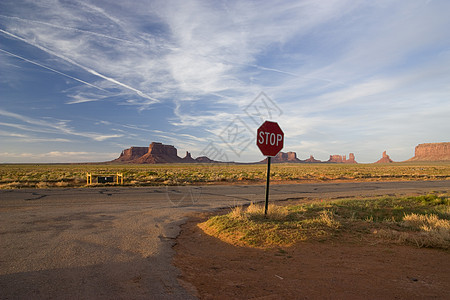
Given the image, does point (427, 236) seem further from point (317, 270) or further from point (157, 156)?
point (157, 156)

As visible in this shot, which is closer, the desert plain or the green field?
the desert plain

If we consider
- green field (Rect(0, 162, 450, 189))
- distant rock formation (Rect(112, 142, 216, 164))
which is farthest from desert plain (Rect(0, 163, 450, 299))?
distant rock formation (Rect(112, 142, 216, 164))

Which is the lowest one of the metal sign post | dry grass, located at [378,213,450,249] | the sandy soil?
the sandy soil

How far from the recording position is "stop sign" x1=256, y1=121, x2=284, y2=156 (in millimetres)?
7527

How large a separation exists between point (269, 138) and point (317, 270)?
13.0 ft

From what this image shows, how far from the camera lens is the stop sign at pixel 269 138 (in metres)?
7.53

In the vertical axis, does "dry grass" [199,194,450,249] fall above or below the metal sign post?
below

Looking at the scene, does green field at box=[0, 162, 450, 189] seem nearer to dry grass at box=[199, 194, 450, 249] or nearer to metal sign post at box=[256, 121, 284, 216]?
dry grass at box=[199, 194, 450, 249]

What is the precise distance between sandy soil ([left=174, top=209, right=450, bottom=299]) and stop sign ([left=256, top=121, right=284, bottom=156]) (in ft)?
8.84

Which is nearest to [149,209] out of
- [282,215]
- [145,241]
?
[145,241]

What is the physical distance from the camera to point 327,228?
707 centimetres

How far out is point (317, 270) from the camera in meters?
4.55

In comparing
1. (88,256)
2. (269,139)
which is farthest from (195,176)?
(88,256)

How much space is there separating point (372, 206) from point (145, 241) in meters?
9.19
